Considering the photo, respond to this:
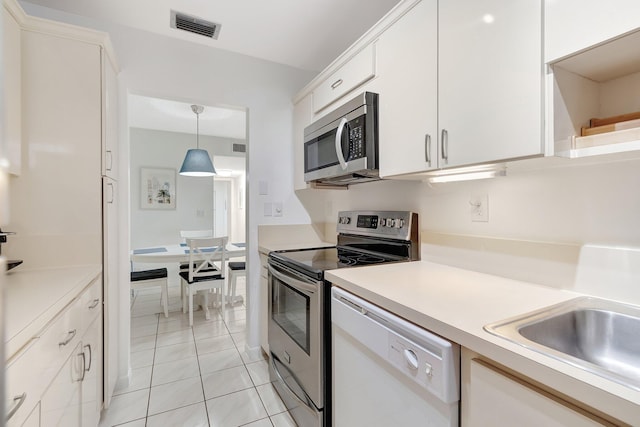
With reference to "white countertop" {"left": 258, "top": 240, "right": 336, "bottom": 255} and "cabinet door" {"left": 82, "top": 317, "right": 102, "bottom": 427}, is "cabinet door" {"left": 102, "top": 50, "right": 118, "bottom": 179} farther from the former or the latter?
"white countertop" {"left": 258, "top": 240, "right": 336, "bottom": 255}

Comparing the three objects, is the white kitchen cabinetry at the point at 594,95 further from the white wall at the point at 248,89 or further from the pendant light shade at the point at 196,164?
the pendant light shade at the point at 196,164

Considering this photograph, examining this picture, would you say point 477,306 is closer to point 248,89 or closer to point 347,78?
point 347,78

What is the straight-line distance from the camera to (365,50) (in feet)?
5.04

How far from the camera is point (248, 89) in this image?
2.31m

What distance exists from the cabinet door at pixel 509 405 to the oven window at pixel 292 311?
0.87 metres

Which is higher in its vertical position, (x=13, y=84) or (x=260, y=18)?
(x=260, y=18)

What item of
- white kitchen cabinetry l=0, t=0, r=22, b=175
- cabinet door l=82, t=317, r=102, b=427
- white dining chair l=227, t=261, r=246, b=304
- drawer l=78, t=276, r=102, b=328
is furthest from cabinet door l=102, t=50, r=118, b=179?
white dining chair l=227, t=261, r=246, b=304

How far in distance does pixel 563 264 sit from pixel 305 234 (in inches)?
69.8

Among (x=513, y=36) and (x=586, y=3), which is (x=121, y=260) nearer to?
(x=513, y=36)

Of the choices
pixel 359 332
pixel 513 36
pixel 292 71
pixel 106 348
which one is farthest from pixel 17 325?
pixel 292 71

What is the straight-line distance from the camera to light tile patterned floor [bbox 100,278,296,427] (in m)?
1.66

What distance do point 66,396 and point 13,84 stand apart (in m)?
1.35

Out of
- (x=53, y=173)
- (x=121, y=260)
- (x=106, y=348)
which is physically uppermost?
(x=53, y=173)

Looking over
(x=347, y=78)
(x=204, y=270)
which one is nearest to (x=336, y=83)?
(x=347, y=78)
